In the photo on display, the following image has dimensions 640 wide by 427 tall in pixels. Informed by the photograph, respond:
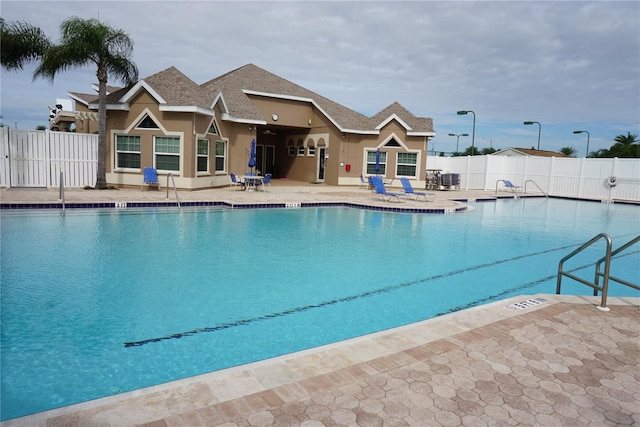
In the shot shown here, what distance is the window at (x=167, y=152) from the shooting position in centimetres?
1823

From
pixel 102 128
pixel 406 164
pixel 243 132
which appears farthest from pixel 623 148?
pixel 102 128

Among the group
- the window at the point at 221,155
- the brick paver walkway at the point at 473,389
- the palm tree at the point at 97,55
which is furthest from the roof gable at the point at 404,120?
the brick paver walkway at the point at 473,389

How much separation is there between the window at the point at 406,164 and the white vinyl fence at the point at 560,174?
5.93m

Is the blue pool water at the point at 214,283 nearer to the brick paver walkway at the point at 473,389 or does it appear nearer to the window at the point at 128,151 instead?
the brick paver walkway at the point at 473,389

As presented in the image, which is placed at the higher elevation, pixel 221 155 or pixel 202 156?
pixel 221 155

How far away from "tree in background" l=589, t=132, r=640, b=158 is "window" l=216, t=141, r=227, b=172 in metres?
57.9

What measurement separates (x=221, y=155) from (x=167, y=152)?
3449mm

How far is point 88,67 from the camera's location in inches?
680

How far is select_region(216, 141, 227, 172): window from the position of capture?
21.0 m

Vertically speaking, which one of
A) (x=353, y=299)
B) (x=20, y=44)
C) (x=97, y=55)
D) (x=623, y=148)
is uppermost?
(x=623, y=148)

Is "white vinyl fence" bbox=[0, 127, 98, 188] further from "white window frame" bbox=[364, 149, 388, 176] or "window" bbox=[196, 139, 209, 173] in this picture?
"white window frame" bbox=[364, 149, 388, 176]

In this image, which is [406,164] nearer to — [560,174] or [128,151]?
[560,174]

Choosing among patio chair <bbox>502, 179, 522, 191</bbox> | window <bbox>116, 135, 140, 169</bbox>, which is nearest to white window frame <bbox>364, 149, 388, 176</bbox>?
patio chair <bbox>502, 179, 522, 191</bbox>

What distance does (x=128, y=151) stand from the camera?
18.5 m
